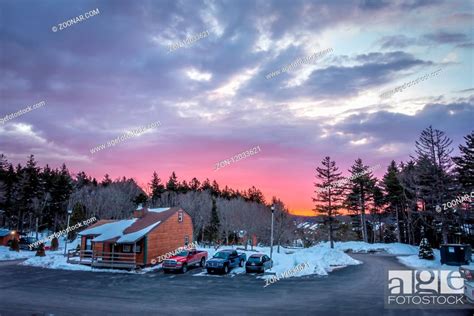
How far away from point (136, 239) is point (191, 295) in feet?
46.8

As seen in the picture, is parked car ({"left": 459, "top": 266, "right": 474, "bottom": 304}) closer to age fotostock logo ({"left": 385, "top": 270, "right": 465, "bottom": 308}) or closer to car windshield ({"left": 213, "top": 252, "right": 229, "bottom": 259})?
age fotostock logo ({"left": 385, "top": 270, "right": 465, "bottom": 308})

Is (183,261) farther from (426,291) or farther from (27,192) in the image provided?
(27,192)

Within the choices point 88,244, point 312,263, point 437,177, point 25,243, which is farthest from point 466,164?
point 25,243

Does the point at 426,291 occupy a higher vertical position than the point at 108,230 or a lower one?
lower

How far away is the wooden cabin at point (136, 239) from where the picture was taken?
30.9m

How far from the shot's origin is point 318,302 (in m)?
15.5

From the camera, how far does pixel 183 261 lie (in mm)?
27281

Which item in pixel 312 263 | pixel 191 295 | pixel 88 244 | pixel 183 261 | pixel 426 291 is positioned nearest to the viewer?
pixel 426 291

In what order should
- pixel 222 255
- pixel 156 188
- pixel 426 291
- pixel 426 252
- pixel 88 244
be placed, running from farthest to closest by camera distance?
pixel 156 188 < pixel 88 244 < pixel 426 252 < pixel 222 255 < pixel 426 291

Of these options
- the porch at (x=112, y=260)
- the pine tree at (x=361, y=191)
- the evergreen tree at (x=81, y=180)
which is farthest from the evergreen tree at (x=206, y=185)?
the porch at (x=112, y=260)

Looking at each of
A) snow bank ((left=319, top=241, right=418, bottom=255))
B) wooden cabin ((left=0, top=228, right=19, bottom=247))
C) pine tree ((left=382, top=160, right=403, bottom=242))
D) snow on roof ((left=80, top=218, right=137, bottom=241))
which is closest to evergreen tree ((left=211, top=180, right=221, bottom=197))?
pine tree ((left=382, top=160, right=403, bottom=242))

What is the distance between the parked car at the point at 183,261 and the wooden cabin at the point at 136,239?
4.73 m

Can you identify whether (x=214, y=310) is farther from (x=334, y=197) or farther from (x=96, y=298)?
(x=334, y=197)

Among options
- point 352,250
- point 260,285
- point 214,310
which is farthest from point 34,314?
point 352,250
